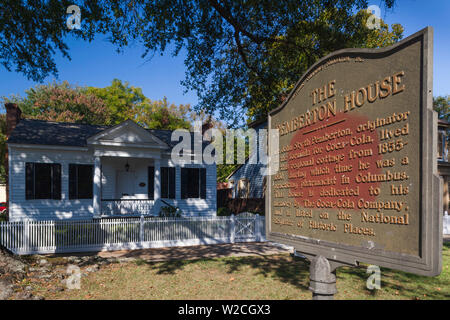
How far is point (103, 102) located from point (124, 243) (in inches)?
1382

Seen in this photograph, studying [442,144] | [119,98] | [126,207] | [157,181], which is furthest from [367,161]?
[119,98]

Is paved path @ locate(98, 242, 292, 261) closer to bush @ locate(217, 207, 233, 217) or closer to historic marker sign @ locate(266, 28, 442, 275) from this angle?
historic marker sign @ locate(266, 28, 442, 275)

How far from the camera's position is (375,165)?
2688 millimetres

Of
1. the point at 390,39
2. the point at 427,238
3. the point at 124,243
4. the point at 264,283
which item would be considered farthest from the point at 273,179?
the point at 390,39

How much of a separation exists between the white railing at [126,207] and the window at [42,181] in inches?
113

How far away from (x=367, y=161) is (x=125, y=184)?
18481 millimetres

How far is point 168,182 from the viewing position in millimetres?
19781

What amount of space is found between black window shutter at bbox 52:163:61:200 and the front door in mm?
3344

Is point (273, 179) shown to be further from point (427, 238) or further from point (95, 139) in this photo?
point (95, 139)

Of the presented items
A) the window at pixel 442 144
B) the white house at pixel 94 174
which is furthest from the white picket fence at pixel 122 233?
the window at pixel 442 144

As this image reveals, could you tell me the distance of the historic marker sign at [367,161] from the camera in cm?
225

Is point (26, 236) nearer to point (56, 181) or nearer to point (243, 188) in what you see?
point (56, 181)

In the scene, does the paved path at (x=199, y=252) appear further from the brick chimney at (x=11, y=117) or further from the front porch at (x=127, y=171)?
the brick chimney at (x=11, y=117)

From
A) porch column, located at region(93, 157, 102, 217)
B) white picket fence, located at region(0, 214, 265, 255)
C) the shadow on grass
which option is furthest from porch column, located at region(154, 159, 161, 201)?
the shadow on grass
